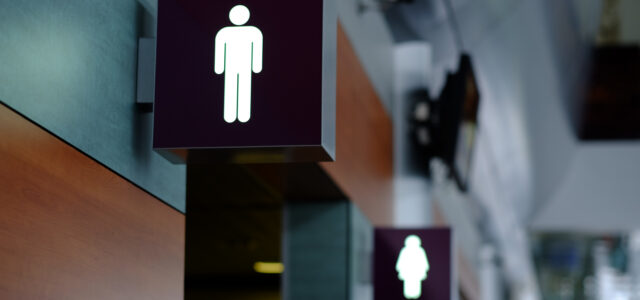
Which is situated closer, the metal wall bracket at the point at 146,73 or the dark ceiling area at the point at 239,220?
the metal wall bracket at the point at 146,73

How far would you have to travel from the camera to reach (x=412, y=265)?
19.1ft

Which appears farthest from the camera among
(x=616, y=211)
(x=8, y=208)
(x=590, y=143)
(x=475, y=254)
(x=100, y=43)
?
(x=616, y=211)

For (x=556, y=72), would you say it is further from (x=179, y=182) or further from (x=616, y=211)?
(x=616, y=211)

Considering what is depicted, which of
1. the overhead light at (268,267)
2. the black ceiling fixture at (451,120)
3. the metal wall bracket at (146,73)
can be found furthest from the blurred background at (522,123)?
the metal wall bracket at (146,73)

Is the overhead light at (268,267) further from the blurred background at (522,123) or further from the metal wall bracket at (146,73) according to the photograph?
the metal wall bracket at (146,73)

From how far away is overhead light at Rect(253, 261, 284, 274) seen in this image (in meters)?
9.42

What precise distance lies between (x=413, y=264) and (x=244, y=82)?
10.8ft

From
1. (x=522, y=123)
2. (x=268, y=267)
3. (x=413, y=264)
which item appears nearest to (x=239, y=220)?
(x=413, y=264)

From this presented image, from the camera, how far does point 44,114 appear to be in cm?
232

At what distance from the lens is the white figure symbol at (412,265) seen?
5.75 metres

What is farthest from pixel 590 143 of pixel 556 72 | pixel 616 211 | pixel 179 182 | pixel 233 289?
pixel 179 182

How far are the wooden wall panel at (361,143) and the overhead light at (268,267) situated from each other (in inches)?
64.7

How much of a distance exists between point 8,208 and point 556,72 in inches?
357

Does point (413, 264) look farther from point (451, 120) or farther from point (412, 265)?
point (451, 120)
